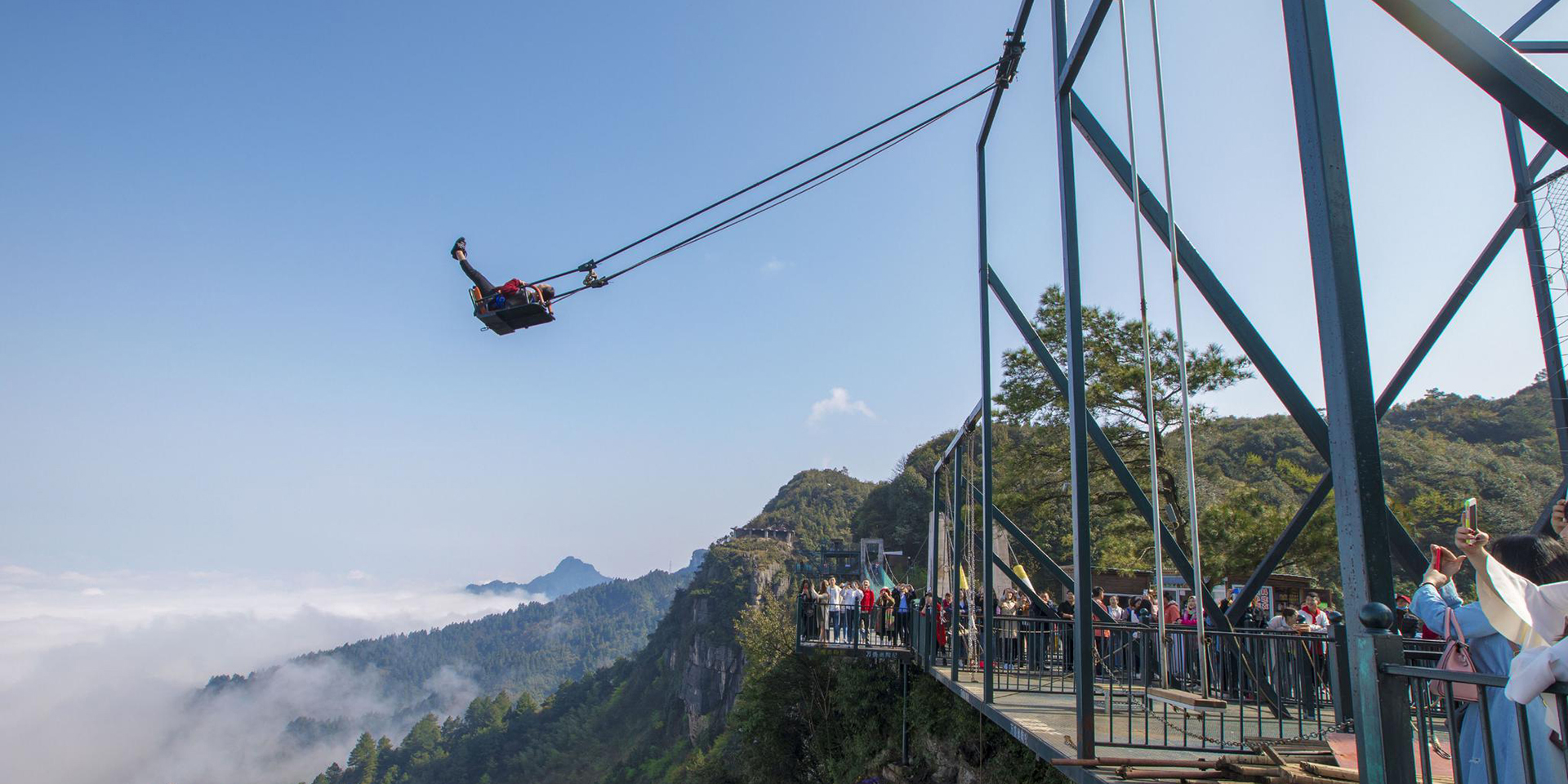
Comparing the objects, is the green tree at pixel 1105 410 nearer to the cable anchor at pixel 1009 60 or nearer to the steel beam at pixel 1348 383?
the cable anchor at pixel 1009 60

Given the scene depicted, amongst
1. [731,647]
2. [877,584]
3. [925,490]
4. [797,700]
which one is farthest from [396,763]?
[797,700]

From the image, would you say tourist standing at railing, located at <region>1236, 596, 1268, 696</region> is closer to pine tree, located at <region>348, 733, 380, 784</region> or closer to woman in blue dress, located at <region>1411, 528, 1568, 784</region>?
woman in blue dress, located at <region>1411, 528, 1568, 784</region>

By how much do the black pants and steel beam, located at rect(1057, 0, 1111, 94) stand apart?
705 cm

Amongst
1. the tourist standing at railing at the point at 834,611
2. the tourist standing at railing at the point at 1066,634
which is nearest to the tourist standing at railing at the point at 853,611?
the tourist standing at railing at the point at 834,611

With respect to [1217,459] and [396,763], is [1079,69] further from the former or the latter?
[396,763]

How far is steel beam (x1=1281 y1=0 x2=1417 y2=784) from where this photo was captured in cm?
293

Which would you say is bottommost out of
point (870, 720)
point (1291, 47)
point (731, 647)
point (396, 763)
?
point (396, 763)

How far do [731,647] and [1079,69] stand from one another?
96008mm

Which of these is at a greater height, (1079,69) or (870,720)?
(1079,69)

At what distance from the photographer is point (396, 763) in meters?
169

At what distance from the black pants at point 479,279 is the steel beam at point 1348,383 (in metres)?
9.27

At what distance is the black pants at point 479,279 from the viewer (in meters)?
10.8

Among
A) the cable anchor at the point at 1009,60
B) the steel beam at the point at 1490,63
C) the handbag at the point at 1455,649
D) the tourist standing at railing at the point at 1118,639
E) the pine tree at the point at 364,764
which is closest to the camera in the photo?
the steel beam at the point at 1490,63

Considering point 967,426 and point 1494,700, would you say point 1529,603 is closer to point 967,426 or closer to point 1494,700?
point 1494,700
